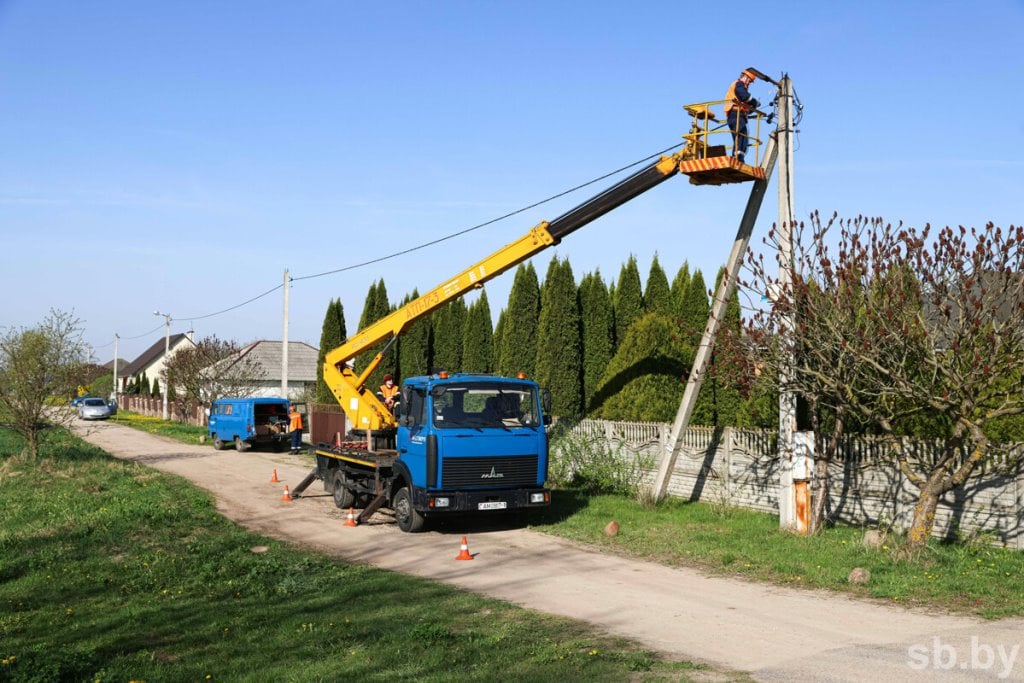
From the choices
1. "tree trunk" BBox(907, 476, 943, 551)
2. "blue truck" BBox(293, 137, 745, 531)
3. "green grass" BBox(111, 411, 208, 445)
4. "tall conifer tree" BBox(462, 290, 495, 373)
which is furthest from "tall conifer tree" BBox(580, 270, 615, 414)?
"green grass" BBox(111, 411, 208, 445)

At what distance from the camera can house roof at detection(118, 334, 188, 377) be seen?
97875 millimetres

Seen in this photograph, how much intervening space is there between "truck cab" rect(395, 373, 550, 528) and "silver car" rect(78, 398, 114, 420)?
157ft

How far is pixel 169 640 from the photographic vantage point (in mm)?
8828

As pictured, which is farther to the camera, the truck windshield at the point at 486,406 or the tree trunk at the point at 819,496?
the truck windshield at the point at 486,406

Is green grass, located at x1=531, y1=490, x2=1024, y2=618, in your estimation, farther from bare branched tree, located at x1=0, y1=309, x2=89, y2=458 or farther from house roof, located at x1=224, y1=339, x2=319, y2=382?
house roof, located at x1=224, y1=339, x2=319, y2=382

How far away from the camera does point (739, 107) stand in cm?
1477

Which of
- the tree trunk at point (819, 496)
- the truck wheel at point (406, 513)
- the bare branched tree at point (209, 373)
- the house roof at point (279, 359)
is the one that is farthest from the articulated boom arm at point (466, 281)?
the house roof at point (279, 359)

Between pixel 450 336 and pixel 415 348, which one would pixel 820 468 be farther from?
pixel 415 348

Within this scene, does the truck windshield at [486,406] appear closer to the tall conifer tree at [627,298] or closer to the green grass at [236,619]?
the green grass at [236,619]

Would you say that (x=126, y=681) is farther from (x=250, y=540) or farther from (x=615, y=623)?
(x=250, y=540)

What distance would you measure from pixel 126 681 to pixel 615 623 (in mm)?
4682

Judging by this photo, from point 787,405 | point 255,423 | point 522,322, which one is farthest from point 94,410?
point 787,405

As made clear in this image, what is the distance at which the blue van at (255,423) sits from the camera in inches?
1284

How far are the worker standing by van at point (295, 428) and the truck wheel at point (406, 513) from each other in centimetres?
1584
